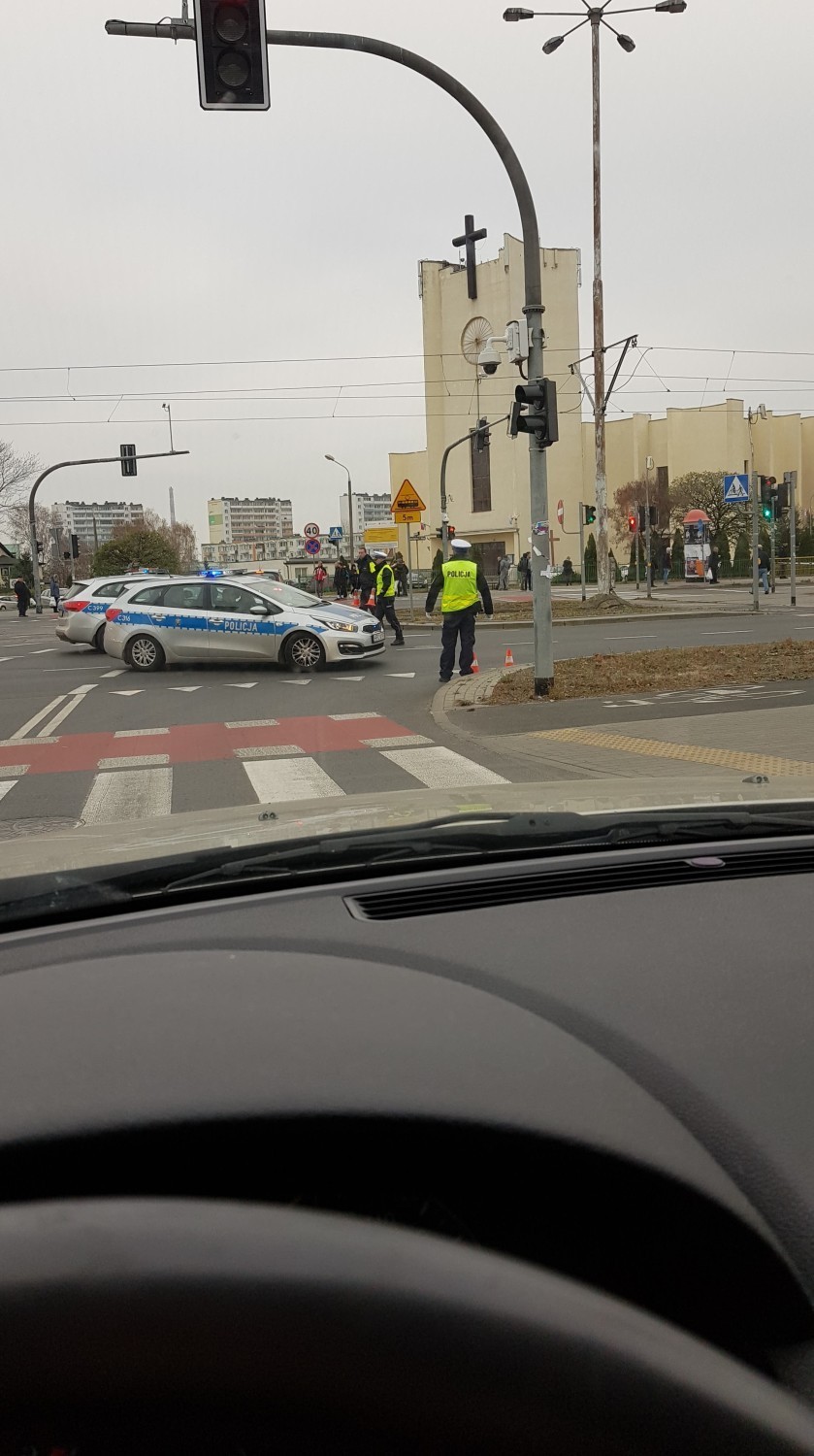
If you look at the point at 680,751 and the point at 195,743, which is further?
the point at 195,743

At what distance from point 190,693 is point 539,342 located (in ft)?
22.0

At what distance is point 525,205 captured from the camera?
1291 centimetres

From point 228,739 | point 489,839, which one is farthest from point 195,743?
point 489,839

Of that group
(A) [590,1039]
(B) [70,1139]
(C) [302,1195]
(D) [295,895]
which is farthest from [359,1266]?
(D) [295,895]

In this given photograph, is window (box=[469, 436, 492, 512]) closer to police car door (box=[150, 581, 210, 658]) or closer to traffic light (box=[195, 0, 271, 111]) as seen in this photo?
police car door (box=[150, 581, 210, 658])

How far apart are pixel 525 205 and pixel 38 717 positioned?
8.20 metres

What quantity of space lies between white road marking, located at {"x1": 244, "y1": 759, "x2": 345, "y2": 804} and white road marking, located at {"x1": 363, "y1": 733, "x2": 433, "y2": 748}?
961 millimetres

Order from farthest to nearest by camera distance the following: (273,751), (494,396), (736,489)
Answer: (494,396) → (736,489) → (273,751)

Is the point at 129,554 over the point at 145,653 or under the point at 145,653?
over

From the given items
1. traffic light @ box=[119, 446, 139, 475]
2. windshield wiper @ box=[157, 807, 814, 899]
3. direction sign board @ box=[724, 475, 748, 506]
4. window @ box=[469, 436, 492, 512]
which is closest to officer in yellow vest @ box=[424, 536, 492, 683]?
direction sign board @ box=[724, 475, 748, 506]

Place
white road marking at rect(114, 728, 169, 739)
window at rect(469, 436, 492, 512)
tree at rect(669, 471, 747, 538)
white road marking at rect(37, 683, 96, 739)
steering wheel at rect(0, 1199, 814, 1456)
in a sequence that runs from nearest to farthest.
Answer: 1. steering wheel at rect(0, 1199, 814, 1456)
2. white road marking at rect(114, 728, 169, 739)
3. white road marking at rect(37, 683, 96, 739)
4. tree at rect(669, 471, 747, 538)
5. window at rect(469, 436, 492, 512)

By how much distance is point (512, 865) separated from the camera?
233cm

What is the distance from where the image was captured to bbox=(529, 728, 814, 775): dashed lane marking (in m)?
8.95

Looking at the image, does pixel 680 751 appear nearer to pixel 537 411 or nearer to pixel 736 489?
pixel 537 411
